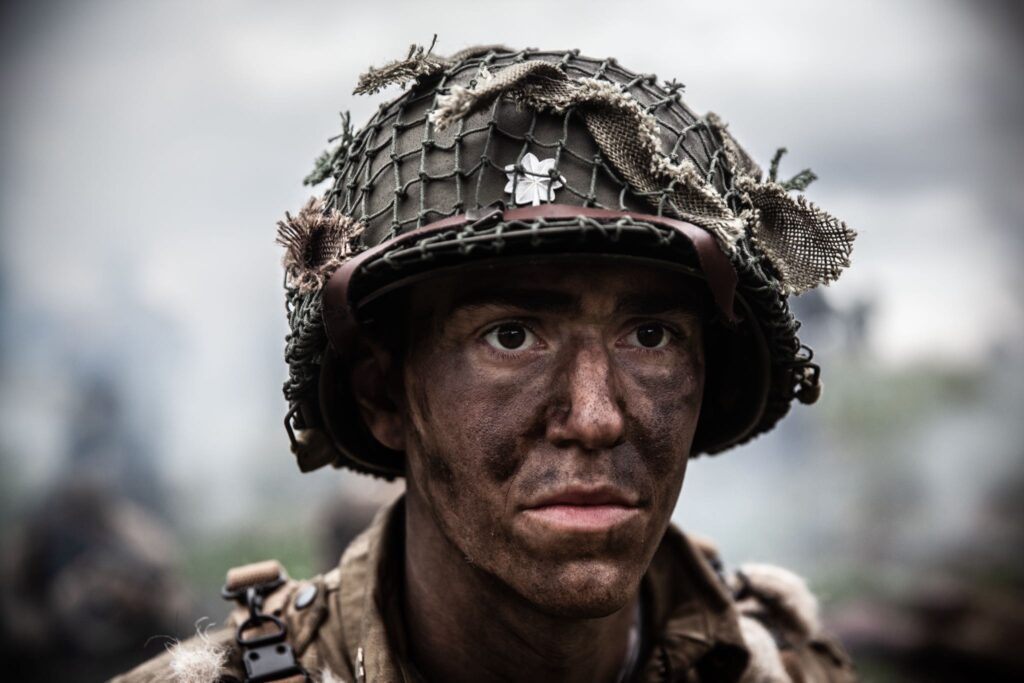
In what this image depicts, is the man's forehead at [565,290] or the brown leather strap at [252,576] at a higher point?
the man's forehead at [565,290]

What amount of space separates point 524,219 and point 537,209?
6 cm

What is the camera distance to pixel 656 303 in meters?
2.55

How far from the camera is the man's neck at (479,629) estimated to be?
8.68 feet

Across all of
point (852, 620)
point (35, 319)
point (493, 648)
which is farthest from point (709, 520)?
point (35, 319)

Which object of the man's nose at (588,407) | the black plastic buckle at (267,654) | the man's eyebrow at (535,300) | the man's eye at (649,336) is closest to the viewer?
the man's nose at (588,407)

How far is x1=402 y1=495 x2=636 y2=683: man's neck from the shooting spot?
265cm

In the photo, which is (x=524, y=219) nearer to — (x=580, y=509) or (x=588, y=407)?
(x=588, y=407)

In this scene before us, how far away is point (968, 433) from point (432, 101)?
21.1 feet

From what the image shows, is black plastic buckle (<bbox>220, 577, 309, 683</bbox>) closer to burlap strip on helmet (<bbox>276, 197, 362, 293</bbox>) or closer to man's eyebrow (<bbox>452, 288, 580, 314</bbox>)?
burlap strip on helmet (<bbox>276, 197, 362, 293</bbox>)

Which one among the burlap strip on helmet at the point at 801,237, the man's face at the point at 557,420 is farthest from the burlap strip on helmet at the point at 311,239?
the burlap strip on helmet at the point at 801,237

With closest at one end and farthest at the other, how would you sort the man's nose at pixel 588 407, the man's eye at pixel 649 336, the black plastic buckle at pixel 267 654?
the man's nose at pixel 588 407, the man's eye at pixel 649 336, the black plastic buckle at pixel 267 654

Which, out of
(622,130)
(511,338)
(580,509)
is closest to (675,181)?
(622,130)

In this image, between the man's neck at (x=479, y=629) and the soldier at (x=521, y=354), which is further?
the man's neck at (x=479, y=629)

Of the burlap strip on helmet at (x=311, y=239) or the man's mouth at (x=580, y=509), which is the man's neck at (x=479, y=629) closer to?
the man's mouth at (x=580, y=509)
